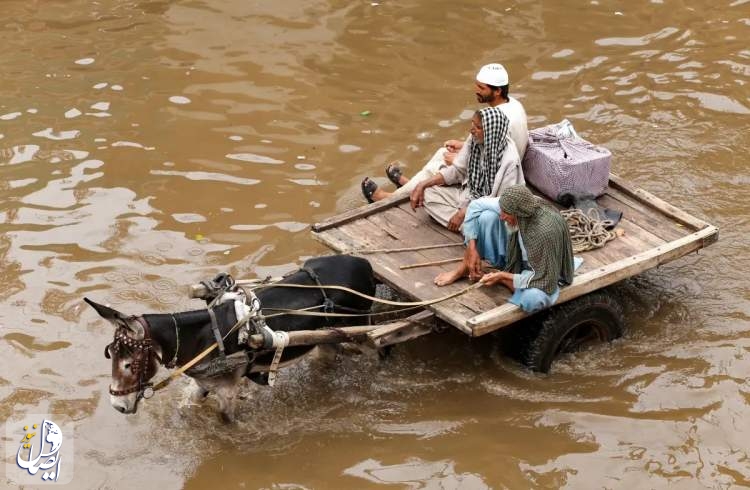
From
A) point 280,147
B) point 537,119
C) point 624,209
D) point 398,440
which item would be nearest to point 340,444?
point 398,440

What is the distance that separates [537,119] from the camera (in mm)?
9977

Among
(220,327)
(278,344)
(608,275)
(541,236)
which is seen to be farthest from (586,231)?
(220,327)

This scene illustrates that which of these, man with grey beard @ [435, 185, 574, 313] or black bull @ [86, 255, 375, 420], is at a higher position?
man with grey beard @ [435, 185, 574, 313]

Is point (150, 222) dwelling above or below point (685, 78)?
below

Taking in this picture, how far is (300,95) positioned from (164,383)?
551 cm

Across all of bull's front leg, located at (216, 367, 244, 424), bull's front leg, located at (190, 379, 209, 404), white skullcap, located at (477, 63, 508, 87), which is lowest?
bull's front leg, located at (190, 379, 209, 404)

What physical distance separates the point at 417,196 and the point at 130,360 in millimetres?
2677

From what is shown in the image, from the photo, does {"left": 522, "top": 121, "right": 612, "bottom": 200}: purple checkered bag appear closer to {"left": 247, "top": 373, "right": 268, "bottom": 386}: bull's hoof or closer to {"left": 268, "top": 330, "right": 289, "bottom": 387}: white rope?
{"left": 268, "top": 330, "right": 289, "bottom": 387}: white rope

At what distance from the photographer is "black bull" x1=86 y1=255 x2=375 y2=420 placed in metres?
5.37

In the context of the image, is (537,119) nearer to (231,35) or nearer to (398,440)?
(231,35)

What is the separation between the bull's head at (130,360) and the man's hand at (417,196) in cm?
249

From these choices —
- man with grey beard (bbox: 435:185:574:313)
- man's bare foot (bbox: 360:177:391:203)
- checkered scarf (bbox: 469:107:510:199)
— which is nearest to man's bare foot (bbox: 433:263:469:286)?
man with grey beard (bbox: 435:185:574:313)

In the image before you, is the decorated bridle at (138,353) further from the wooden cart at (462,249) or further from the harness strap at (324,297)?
the wooden cart at (462,249)

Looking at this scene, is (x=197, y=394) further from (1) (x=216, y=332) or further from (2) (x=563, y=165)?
(2) (x=563, y=165)
